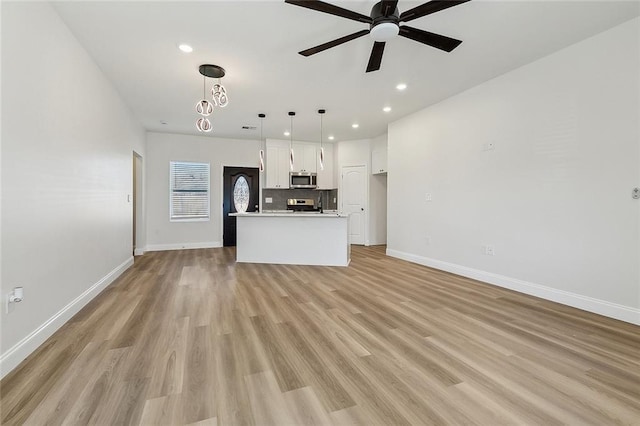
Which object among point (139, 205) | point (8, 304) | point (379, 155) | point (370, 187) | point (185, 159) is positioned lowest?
point (8, 304)

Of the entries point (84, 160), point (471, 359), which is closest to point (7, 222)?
point (84, 160)

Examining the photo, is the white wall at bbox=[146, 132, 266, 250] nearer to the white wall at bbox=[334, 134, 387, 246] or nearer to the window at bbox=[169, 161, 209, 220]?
the window at bbox=[169, 161, 209, 220]

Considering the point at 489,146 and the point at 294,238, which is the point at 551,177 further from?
the point at 294,238

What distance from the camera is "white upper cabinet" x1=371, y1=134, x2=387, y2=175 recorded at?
689 centimetres

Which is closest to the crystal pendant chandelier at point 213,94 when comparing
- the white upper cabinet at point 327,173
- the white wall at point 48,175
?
the white wall at point 48,175

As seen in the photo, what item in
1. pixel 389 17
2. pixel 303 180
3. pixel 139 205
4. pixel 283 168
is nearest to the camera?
pixel 389 17

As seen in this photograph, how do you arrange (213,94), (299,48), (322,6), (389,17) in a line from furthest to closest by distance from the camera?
(213,94) < (299,48) < (389,17) < (322,6)

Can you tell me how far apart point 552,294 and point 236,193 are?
6.56 m

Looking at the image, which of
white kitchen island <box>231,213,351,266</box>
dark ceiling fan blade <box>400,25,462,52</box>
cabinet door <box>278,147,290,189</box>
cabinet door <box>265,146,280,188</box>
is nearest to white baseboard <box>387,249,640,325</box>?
white kitchen island <box>231,213,351,266</box>

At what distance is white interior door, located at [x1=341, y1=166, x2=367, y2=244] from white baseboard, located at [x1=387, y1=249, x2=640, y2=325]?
2788 millimetres

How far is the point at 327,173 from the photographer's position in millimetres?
7914

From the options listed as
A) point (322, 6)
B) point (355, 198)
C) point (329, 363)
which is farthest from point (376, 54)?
point (355, 198)

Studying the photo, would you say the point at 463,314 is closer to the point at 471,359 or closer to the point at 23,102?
the point at 471,359

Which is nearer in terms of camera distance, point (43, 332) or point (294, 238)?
point (43, 332)
